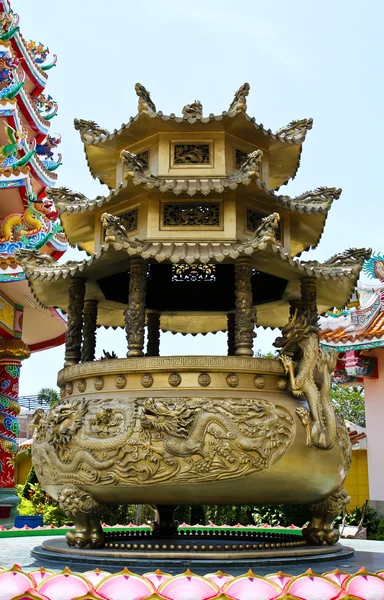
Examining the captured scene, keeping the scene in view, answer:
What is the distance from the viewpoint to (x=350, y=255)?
1083cm

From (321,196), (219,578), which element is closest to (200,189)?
(321,196)

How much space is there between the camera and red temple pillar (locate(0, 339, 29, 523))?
21188 mm


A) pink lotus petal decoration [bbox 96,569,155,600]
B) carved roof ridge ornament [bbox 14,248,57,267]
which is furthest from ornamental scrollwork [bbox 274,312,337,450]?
carved roof ridge ornament [bbox 14,248,57,267]

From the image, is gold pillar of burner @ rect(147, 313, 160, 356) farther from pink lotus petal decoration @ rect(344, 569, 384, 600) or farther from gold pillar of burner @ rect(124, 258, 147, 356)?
pink lotus petal decoration @ rect(344, 569, 384, 600)

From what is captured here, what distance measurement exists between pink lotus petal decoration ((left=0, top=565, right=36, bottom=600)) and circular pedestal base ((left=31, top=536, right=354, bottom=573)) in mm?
1786

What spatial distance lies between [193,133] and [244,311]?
2996 millimetres

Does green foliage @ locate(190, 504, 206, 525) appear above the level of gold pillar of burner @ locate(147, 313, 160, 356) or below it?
below

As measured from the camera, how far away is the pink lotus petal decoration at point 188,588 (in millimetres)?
A: 6324

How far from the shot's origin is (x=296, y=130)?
11484mm

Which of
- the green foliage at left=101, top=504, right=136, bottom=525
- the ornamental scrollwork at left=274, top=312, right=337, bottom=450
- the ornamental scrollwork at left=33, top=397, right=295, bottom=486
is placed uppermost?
the ornamental scrollwork at left=274, top=312, right=337, bottom=450

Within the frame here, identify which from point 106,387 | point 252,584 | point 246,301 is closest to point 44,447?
point 106,387

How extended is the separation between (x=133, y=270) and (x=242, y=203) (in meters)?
1.90

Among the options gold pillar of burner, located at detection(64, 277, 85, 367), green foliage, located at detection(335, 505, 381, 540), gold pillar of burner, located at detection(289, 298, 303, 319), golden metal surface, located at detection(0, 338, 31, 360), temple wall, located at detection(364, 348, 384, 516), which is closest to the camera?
gold pillar of burner, located at detection(64, 277, 85, 367)

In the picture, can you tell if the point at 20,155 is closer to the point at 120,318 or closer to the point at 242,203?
the point at 120,318
